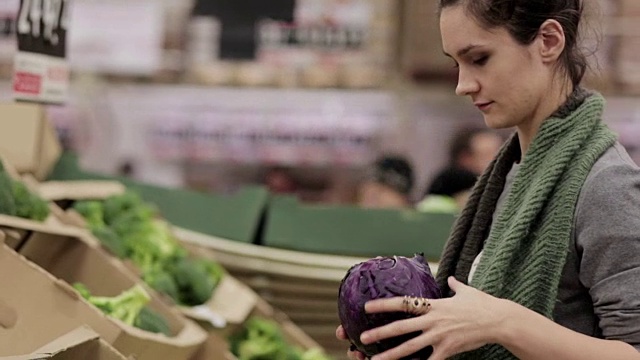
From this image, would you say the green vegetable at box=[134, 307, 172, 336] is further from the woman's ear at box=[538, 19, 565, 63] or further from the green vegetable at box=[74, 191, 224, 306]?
the woman's ear at box=[538, 19, 565, 63]

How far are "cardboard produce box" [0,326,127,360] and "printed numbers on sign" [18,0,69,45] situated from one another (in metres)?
1.48

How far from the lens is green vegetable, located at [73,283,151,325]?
2.53 meters

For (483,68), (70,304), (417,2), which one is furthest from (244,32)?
(483,68)

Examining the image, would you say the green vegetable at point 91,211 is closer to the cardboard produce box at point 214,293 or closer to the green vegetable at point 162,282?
the cardboard produce box at point 214,293

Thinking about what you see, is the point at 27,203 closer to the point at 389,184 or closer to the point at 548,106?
the point at 548,106

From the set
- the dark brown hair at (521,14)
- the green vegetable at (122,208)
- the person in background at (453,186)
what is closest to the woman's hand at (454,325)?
the dark brown hair at (521,14)

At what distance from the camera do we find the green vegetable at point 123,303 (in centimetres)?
253

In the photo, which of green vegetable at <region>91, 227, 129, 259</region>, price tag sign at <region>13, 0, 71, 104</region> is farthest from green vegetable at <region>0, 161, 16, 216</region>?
price tag sign at <region>13, 0, 71, 104</region>

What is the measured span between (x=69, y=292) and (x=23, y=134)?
164 centimetres

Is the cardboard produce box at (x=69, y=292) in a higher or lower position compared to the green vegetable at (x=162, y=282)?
higher

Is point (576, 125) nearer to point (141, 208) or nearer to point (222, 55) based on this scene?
point (141, 208)

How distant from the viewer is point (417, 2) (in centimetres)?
806

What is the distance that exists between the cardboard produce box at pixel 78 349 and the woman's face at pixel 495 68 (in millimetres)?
789

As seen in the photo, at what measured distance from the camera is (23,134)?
372cm
